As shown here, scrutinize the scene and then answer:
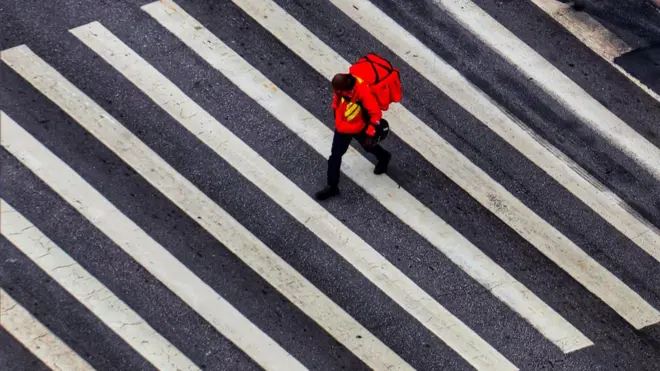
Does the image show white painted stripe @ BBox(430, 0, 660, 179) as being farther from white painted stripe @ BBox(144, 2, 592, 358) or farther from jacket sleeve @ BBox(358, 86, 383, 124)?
jacket sleeve @ BBox(358, 86, 383, 124)

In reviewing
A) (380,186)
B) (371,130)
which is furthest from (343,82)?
(380,186)

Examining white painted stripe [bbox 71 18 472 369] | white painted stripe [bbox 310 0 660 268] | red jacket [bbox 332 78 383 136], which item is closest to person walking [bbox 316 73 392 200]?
red jacket [bbox 332 78 383 136]

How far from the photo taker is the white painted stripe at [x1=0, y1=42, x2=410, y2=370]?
31.3 feet

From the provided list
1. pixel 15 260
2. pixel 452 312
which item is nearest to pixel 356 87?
pixel 452 312

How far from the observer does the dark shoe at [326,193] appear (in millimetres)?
10312

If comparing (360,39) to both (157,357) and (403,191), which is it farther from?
(157,357)

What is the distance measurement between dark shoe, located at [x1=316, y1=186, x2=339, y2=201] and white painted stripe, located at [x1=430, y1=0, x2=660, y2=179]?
2980mm

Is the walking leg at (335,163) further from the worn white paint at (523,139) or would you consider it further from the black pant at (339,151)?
the worn white paint at (523,139)

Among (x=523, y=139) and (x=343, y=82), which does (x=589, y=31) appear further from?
(x=343, y=82)

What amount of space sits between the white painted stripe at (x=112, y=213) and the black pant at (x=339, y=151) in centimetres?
133

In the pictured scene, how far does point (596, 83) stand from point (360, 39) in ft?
10.1

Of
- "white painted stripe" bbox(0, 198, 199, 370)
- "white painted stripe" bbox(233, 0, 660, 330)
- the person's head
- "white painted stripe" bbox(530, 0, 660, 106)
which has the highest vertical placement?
"white painted stripe" bbox(530, 0, 660, 106)

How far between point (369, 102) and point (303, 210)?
1.72m

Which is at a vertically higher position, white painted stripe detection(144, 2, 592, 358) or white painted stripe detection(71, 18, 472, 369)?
white painted stripe detection(144, 2, 592, 358)
